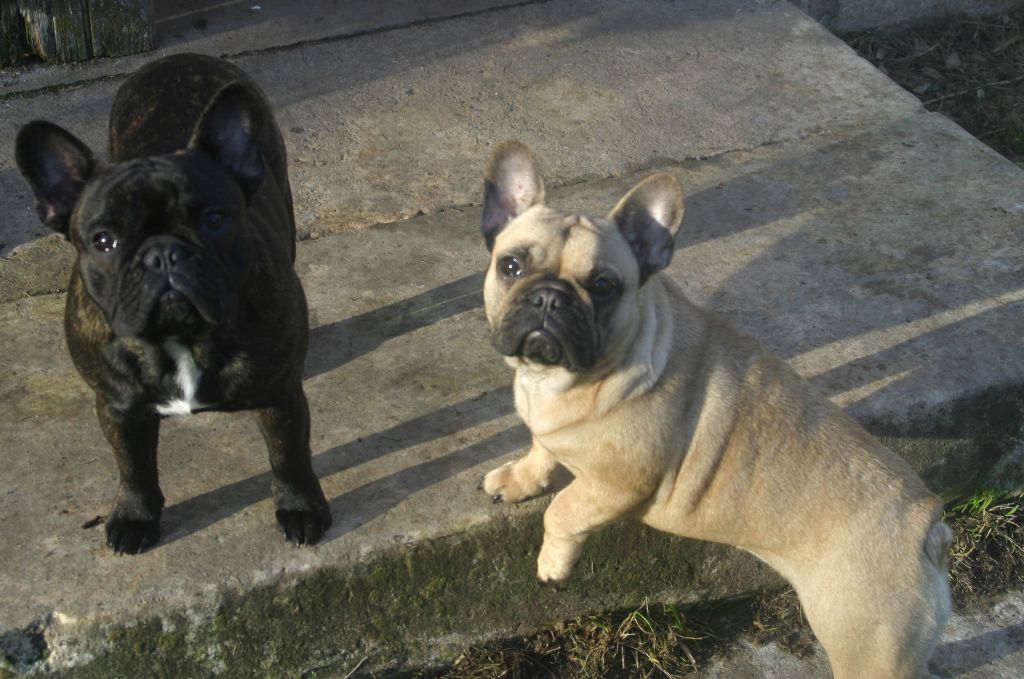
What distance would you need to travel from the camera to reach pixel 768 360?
3744mm

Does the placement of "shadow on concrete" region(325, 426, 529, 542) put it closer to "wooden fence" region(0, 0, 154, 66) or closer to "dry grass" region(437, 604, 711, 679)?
"dry grass" region(437, 604, 711, 679)

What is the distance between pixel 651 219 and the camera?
354 cm

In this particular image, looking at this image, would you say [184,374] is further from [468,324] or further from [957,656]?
[957,656]

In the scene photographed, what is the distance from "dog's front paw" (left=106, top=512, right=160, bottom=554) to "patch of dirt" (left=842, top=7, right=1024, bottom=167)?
199 inches

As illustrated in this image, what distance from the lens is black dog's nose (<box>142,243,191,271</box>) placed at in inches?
121

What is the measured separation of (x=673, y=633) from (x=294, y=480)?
4.69 ft

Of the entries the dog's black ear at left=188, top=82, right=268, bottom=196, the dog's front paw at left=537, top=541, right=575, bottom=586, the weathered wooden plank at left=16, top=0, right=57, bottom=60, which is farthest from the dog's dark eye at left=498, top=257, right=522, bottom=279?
the weathered wooden plank at left=16, top=0, right=57, bottom=60

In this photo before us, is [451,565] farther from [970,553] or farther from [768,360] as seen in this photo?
[970,553]

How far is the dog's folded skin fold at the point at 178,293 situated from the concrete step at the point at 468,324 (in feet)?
0.80

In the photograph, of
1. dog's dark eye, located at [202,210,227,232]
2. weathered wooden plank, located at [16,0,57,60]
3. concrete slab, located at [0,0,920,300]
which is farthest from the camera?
weathered wooden plank, located at [16,0,57,60]

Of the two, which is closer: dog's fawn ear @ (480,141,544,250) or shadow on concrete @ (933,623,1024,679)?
dog's fawn ear @ (480,141,544,250)

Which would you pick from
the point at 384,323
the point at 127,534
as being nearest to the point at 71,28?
the point at 384,323

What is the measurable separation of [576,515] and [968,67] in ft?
16.6

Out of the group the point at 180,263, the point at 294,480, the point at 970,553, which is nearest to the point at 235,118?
the point at 180,263
